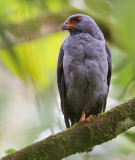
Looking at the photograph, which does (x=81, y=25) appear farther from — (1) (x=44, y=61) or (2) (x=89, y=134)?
(2) (x=89, y=134)

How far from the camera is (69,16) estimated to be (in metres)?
5.38

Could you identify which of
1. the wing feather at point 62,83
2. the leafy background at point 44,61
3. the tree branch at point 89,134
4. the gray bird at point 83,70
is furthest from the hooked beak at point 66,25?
the tree branch at point 89,134

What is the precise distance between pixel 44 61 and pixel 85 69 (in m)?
0.68

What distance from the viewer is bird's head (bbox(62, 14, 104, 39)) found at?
5.08m

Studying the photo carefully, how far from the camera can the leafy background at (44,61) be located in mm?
1442

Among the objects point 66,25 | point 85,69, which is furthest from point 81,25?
point 85,69

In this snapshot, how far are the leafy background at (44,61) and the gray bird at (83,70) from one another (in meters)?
0.22

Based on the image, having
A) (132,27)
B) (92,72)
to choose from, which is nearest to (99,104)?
(92,72)

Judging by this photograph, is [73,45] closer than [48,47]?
Yes

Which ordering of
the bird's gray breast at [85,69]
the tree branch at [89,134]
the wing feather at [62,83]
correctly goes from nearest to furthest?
the tree branch at [89,134] → the bird's gray breast at [85,69] → the wing feather at [62,83]

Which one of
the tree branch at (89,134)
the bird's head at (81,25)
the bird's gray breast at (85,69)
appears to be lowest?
the tree branch at (89,134)

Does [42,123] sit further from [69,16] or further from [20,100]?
[20,100]

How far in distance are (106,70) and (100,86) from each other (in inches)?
11.7

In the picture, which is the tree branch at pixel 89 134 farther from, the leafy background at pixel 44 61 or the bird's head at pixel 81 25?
the bird's head at pixel 81 25
